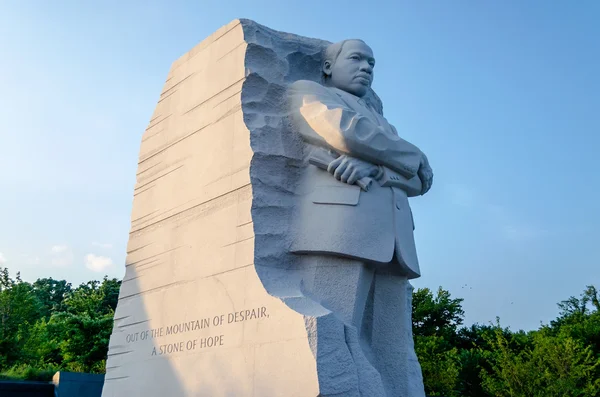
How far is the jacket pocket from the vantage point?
16.6 feet

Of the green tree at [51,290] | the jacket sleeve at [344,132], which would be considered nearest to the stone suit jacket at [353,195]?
the jacket sleeve at [344,132]

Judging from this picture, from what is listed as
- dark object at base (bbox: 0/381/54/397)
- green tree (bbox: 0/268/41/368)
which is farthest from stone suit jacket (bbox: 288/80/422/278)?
green tree (bbox: 0/268/41/368)

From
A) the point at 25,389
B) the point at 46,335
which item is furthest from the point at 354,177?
the point at 46,335

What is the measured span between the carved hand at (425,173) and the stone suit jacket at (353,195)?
114 millimetres

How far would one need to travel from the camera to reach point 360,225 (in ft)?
16.4

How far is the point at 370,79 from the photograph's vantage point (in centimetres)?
609

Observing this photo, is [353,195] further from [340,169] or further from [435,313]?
[435,313]

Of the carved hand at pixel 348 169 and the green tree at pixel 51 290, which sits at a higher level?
the green tree at pixel 51 290

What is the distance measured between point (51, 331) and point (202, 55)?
19601 mm

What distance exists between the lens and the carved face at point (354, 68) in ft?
19.5

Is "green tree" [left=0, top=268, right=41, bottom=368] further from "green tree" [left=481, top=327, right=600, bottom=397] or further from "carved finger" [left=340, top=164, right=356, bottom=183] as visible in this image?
"carved finger" [left=340, top=164, right=356, bottom=183]

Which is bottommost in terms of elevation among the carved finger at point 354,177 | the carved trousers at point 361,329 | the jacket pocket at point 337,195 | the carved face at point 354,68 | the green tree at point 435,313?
the carved trousers at point 361,329

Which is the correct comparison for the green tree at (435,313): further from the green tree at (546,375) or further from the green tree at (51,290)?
the green tree at (51,290)

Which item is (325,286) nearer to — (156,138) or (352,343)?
(352,343)
